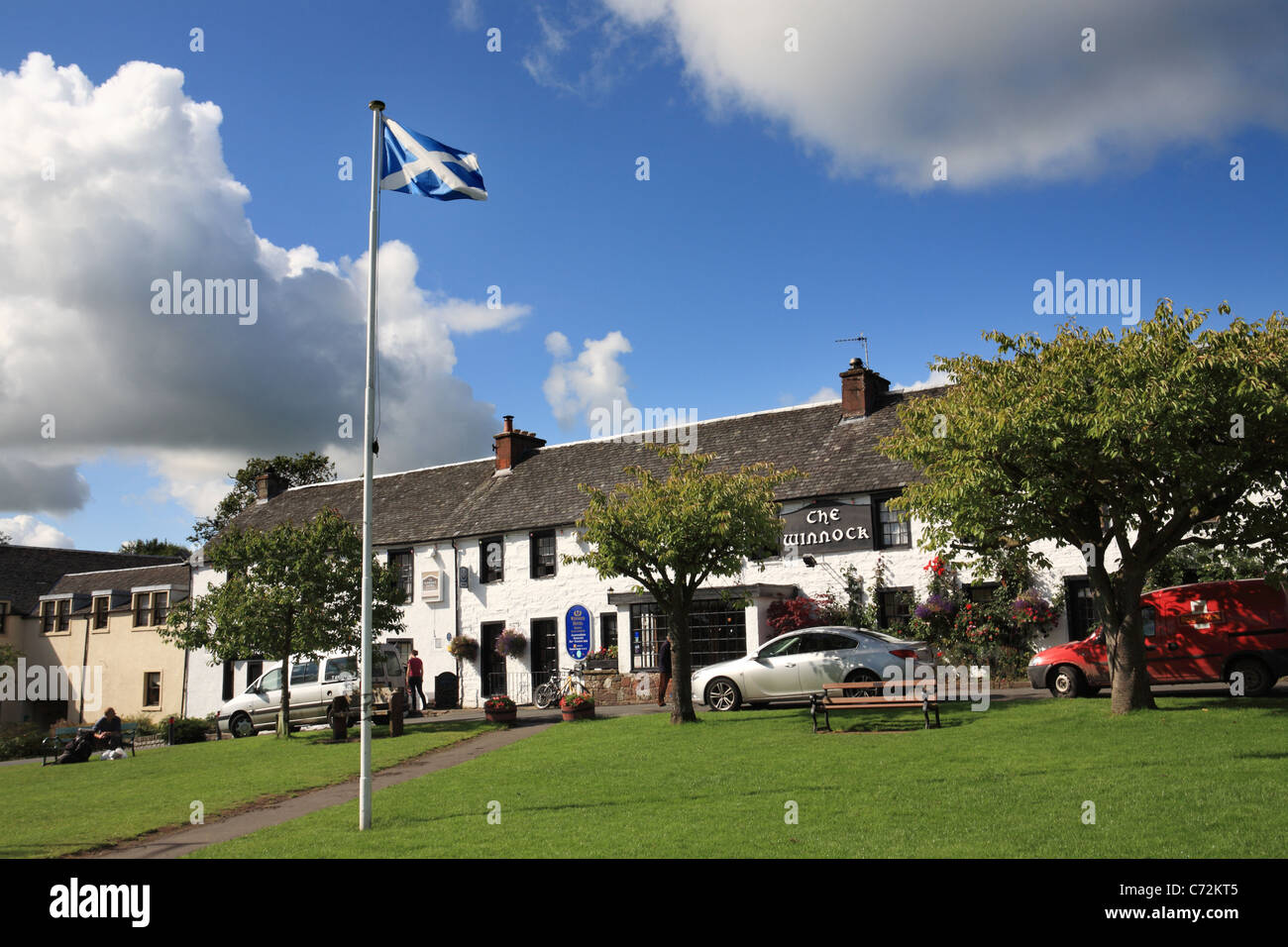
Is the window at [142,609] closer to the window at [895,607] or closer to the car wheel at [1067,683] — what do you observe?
the window at [895,607]

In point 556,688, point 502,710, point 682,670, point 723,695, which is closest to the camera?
point 682,670

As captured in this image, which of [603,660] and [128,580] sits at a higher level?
[128,580]

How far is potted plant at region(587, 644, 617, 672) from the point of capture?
95.3ft

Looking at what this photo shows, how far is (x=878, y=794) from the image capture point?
10.6m

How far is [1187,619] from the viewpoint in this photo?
17.6 meters

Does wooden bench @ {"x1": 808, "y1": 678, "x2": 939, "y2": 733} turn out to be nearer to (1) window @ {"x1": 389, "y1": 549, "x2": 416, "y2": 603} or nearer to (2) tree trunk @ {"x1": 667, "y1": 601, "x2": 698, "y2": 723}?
(2) tree trunk @ {"x1": 667, "y1": 601, "x2": 698, "y2": 723}

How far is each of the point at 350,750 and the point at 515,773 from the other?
24.8 feet

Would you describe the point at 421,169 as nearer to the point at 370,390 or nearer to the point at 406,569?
the point at 370,390

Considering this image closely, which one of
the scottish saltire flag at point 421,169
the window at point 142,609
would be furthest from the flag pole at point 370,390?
the window at point 142,609

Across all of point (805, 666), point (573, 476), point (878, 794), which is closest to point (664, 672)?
point (805, 666)

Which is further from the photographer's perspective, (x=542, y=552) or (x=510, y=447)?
(x=510, y=447)

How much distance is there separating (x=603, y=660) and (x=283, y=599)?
9.42 metres

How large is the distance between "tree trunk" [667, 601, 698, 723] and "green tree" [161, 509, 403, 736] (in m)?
9.37
